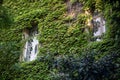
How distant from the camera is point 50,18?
11812 mm

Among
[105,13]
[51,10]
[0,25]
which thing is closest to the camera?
[0,25]

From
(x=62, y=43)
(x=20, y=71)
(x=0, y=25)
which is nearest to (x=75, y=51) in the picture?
(x=62, y=43)

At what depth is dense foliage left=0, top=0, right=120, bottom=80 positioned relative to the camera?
778 cm

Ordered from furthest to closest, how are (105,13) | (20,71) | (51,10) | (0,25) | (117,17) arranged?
(51,10) < (20,71) < (105,13) < (117,17) < (0,25)

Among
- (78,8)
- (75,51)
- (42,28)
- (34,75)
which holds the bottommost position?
(34,75)

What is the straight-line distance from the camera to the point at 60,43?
35.7ft

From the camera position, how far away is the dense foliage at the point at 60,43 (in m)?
7.78

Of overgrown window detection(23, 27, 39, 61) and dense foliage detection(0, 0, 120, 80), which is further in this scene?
overgrown window detection(23, 27, 39, 61)

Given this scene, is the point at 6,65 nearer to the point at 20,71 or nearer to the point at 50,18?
the point at 20,71

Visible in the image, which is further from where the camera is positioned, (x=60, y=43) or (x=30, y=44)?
(x=30, y=44)

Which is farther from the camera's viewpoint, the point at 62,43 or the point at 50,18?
the point at 50,18

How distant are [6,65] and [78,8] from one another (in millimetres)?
3647

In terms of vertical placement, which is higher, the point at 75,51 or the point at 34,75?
the point at 75,51

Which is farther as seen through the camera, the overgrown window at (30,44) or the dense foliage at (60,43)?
the overgrown window at (30,44)
